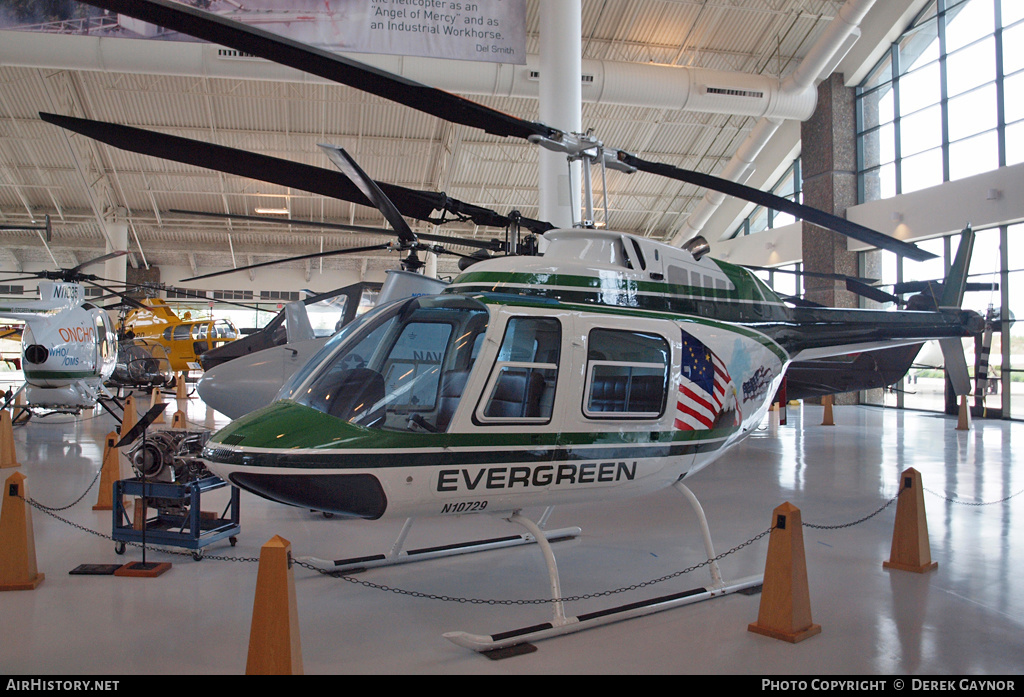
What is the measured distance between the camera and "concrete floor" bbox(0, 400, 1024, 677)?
3672 mm

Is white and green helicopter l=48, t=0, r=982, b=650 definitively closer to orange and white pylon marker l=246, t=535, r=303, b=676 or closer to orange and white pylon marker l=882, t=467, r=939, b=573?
orange and white pylon marker l=246, t=535, r=303, b=676

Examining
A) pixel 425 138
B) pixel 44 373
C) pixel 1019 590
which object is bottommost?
pixel 1019 590

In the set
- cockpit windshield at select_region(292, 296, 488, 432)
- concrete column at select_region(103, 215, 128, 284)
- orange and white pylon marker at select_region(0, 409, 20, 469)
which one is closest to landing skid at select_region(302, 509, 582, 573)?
cockpit windshield at select_region(292, 296, 488, 432)

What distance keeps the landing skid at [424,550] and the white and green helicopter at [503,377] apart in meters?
0.03

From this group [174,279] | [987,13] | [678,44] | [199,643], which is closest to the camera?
[199,643]

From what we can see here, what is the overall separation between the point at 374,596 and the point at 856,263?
18052 millimetres

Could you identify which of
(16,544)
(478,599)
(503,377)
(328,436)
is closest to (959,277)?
(503,377)

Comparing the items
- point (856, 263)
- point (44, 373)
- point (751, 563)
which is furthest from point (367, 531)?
point (856, 263)

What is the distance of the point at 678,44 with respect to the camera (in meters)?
18.2

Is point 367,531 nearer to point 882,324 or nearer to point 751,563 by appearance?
point 751,563

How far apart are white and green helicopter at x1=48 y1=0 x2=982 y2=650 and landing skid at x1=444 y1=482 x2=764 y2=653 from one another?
0.04 ft

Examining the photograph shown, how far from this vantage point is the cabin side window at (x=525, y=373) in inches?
161

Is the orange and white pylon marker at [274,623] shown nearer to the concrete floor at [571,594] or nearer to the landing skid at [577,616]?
the concrete floor at [571,594]

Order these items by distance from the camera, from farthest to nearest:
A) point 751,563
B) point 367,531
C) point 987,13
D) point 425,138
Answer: point 425,138 → point 987,13 → point 367,531 → point 751,563
